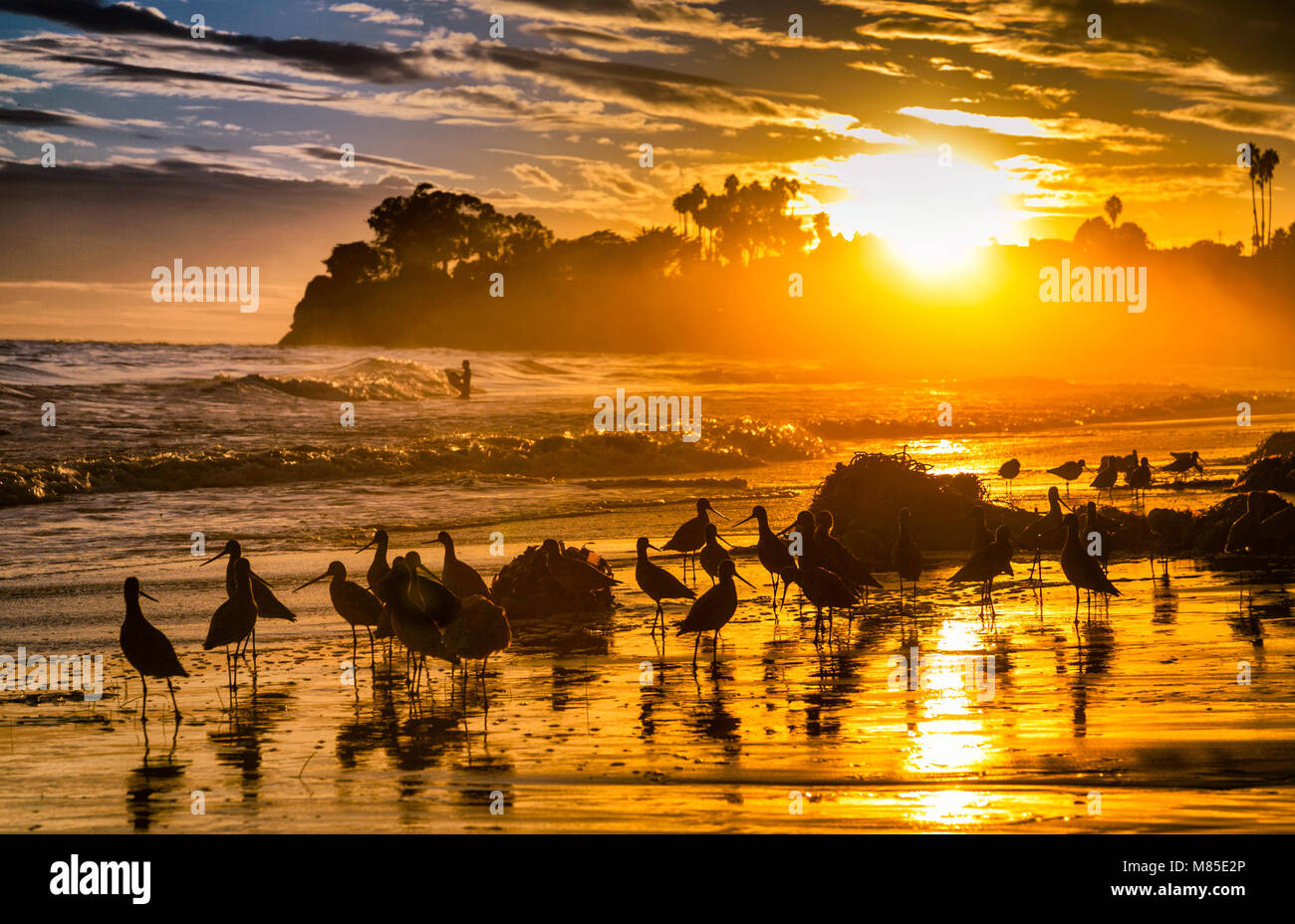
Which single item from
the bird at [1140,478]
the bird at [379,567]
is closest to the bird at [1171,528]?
the bird at [1140,478]

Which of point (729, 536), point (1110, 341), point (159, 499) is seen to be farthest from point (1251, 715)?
point (1110, 341)

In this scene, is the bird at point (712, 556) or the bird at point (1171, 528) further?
the bird at point (1171, 528)

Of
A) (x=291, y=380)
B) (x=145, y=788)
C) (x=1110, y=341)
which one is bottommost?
(x=145, y=788)

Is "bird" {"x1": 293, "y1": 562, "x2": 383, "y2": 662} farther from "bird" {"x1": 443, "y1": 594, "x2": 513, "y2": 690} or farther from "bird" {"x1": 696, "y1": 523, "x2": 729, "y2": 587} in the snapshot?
"bird" {"x1": 696, "y1": 523, "x2": 729, "y2": 587}

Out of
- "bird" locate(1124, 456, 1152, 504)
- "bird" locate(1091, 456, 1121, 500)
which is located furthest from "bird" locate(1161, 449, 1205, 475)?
"bird" locate(1124, 456, 1152, 504)

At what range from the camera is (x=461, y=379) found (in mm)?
53906

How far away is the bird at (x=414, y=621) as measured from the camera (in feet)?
26.1

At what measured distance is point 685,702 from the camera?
7.37 m

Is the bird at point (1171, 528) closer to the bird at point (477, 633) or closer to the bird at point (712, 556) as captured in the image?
the bird at point (712, 556)

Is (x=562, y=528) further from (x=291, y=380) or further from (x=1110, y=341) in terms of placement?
(x=1110, y=341)

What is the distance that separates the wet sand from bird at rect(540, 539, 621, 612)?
0.43m

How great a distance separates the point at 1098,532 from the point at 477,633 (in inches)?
303
